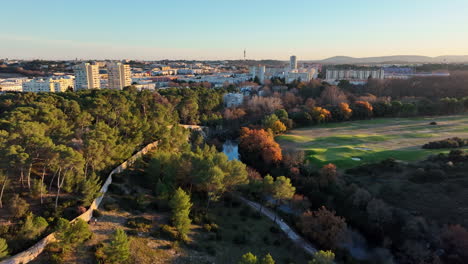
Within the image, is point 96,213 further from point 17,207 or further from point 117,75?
point 117,75

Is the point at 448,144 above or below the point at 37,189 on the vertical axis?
below

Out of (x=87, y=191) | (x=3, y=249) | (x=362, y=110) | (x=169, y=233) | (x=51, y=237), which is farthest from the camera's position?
(x=362, y=110)

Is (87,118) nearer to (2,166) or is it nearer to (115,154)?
(115,154)

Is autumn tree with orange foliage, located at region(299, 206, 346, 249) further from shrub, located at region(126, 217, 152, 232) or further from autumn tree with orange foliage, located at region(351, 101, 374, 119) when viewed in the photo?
autumn tree with orange foliage, located at region(351, 101, 374, 119)

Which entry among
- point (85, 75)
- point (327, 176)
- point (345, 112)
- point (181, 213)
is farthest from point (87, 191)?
point (85, 75)

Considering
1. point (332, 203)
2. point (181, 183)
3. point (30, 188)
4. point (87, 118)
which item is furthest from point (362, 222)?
point (87, 118)

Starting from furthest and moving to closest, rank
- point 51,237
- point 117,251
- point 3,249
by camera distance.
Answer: point 51,237
point 117,251
point 3,249

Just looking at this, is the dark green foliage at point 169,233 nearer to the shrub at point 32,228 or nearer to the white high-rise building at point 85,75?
the shrub at point 32,228
